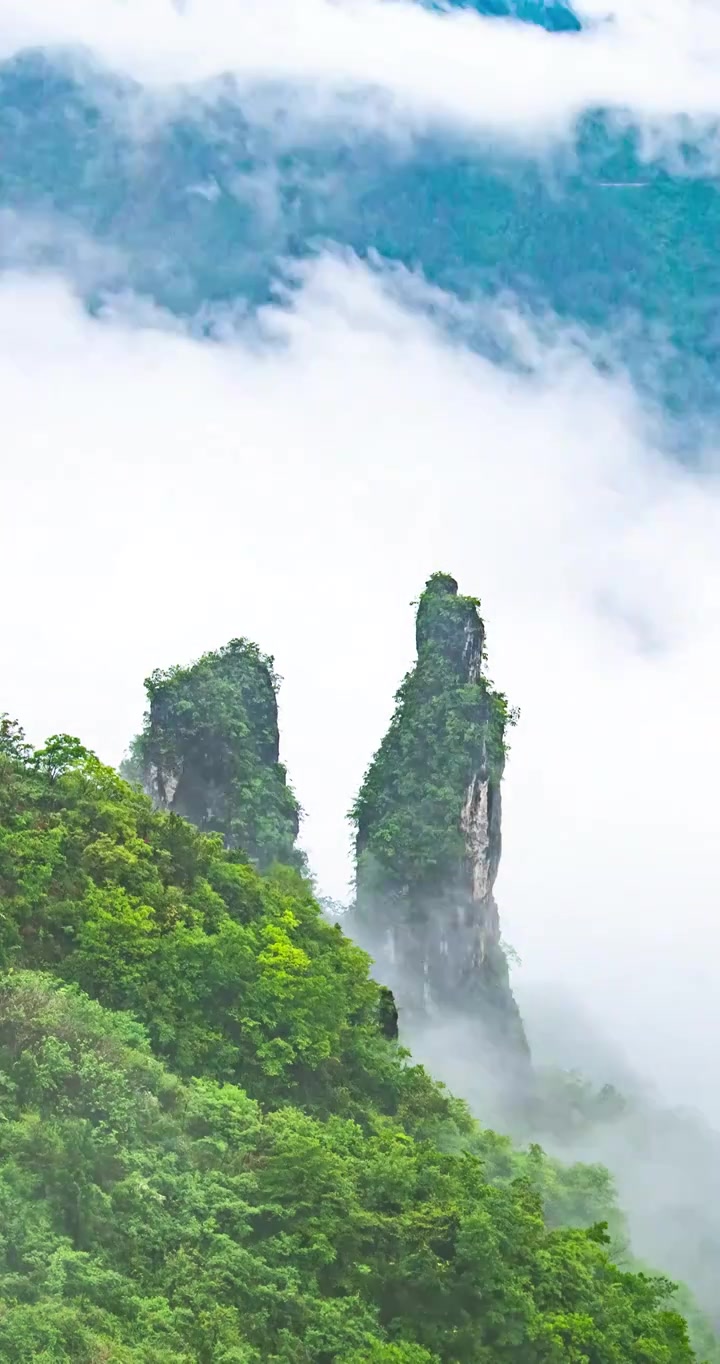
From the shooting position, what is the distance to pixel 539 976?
105938 millimetres

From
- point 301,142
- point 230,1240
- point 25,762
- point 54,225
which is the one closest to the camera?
point 230,1240

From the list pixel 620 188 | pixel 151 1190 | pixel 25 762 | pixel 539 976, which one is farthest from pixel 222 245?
pixel 151 1190

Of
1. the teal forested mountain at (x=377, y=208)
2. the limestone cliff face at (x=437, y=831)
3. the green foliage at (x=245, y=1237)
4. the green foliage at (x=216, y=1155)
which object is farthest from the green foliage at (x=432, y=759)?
the teal forested mountain at (x=377, y=208)

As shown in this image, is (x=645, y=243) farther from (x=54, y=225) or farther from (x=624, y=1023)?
(x=624, y=1023)

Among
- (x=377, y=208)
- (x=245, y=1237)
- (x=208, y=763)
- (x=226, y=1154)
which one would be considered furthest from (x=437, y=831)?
(x=377, y=208)

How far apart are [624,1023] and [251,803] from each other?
5635cm

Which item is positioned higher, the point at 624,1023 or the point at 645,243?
the point at 645,243

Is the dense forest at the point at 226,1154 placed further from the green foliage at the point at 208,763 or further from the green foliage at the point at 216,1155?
the green foliage at the point at 208,763

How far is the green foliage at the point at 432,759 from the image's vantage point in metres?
56.4

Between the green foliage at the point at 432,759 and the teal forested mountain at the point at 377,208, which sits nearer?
the green foliage at the point at 432,759

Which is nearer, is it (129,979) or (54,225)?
(129,979)

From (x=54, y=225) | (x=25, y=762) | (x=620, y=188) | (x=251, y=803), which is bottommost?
(x=25, y=762)

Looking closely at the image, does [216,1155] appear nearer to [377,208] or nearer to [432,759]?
[432,759]

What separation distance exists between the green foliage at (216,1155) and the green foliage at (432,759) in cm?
2408
